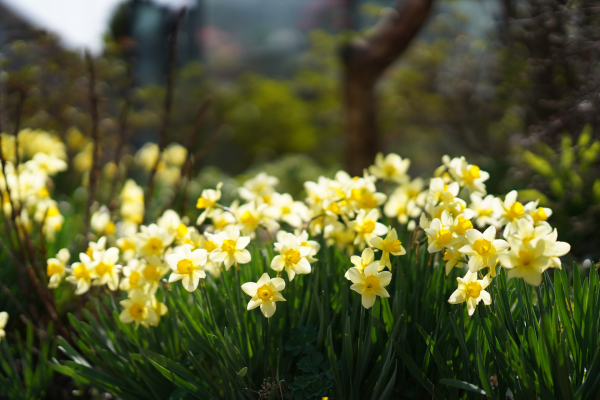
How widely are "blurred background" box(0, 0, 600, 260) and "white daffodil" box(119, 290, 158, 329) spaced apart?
80cm

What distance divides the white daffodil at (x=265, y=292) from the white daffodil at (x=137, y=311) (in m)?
0.40

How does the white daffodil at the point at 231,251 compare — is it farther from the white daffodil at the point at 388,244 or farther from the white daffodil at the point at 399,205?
the white daffodil at the point at 399,205

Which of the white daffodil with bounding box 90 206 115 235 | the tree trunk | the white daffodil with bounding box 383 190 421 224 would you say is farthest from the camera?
the tree trunk

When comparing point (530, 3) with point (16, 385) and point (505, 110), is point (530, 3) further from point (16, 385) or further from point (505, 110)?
point (16, 385)

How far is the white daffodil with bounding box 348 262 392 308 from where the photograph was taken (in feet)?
3.46

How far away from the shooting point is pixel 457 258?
3.65 ft

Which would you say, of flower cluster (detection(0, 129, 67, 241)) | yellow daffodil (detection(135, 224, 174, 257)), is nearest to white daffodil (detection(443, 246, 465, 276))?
yellow daffodil (detection(135, 224, 174, 257))

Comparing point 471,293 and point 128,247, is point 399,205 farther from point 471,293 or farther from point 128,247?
point 128,247

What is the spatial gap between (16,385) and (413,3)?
377 cm

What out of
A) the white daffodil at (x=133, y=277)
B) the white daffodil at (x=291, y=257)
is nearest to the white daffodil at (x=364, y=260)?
the white daffodil at (x=291, y=257)

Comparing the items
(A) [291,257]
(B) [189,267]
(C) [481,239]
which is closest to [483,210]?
(C) [481,239]

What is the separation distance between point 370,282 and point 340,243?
57 cm

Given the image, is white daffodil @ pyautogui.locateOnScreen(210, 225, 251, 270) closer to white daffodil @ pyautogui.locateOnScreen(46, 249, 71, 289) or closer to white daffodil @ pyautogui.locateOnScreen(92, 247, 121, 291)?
white daffodil @ pyautogui.locateOnScreen(92, 247, 121, 291)

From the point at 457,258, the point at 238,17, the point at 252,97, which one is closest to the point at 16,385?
the point at 457,258
